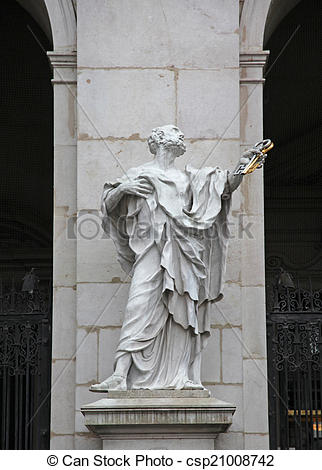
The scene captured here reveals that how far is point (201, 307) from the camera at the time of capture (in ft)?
34.2

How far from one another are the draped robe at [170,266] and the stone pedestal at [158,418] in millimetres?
185

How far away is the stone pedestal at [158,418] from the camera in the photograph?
9836 mm

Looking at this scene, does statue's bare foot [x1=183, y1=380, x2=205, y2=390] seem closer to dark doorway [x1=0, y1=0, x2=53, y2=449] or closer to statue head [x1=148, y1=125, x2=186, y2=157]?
statue head [x1=148, y1=125, x2=186, y2=157]

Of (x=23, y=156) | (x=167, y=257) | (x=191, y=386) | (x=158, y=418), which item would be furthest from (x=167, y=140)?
(x=23, y=156)

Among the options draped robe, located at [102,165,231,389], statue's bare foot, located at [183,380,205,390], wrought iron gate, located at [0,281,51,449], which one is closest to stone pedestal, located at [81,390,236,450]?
statue's bare foot, located at [183,380,205,390]

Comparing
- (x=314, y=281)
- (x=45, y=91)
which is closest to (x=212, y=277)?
(x=314, y=281)

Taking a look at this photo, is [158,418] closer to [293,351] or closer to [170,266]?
[170,266]

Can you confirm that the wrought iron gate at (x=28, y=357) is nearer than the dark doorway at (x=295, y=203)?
Yes

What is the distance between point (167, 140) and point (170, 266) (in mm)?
1230

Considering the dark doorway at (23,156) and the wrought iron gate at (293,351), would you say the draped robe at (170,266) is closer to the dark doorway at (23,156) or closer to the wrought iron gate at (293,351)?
the wrought iron gate at (293,351)

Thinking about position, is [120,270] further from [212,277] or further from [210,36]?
[210,36]

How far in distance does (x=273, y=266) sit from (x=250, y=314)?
2.15 meters

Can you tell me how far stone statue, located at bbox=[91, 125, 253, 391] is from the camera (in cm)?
1011

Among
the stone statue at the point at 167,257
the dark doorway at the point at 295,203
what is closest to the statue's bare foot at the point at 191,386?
the stone statue at the point at 167,257
